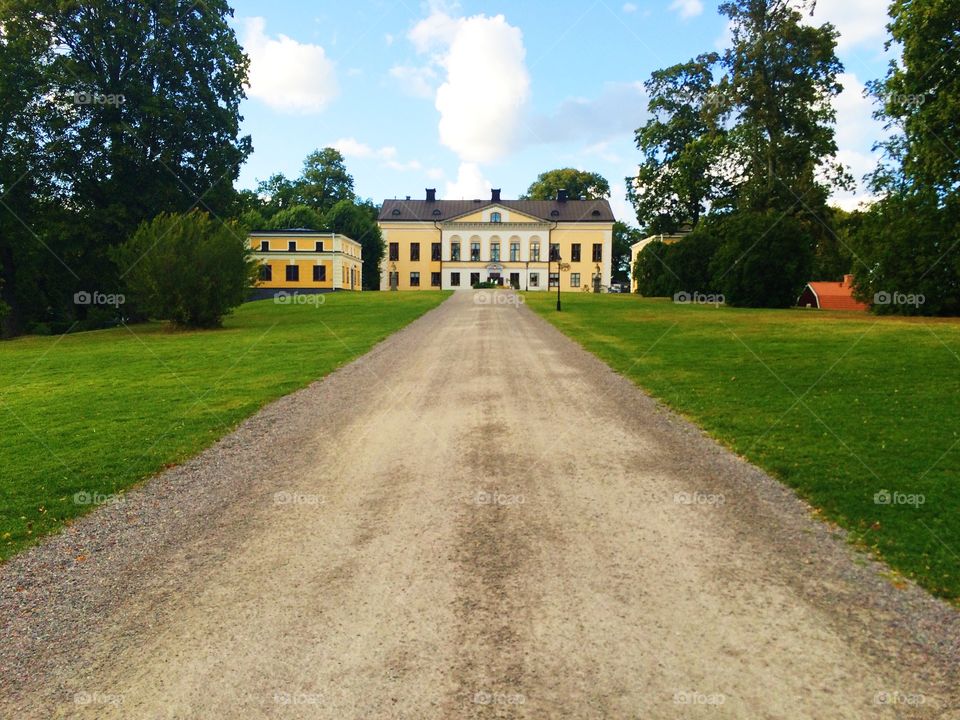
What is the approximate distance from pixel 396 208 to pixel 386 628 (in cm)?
8752

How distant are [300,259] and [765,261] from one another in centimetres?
4952

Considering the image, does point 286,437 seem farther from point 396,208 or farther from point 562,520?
point 396,208

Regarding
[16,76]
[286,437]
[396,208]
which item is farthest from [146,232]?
[396,208]

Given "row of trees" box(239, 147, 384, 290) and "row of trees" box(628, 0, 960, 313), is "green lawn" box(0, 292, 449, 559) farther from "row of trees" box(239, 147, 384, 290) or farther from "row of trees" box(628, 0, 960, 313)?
"row of trees" box(239, 147, 384, 290)

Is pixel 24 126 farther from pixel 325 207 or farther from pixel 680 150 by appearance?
pixel 325 207

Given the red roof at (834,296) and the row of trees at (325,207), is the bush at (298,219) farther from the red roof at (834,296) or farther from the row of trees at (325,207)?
the red roof at (834,296)

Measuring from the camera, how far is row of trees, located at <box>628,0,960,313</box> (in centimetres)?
2406

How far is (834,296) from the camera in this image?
1631 inches

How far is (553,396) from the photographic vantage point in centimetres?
1111

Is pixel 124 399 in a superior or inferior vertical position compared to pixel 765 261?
inferior

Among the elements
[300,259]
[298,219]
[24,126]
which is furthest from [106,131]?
[298,219]

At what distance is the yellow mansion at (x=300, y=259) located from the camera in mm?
68812

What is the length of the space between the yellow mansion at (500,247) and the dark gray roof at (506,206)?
14 centimetres

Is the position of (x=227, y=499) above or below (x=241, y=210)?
below
